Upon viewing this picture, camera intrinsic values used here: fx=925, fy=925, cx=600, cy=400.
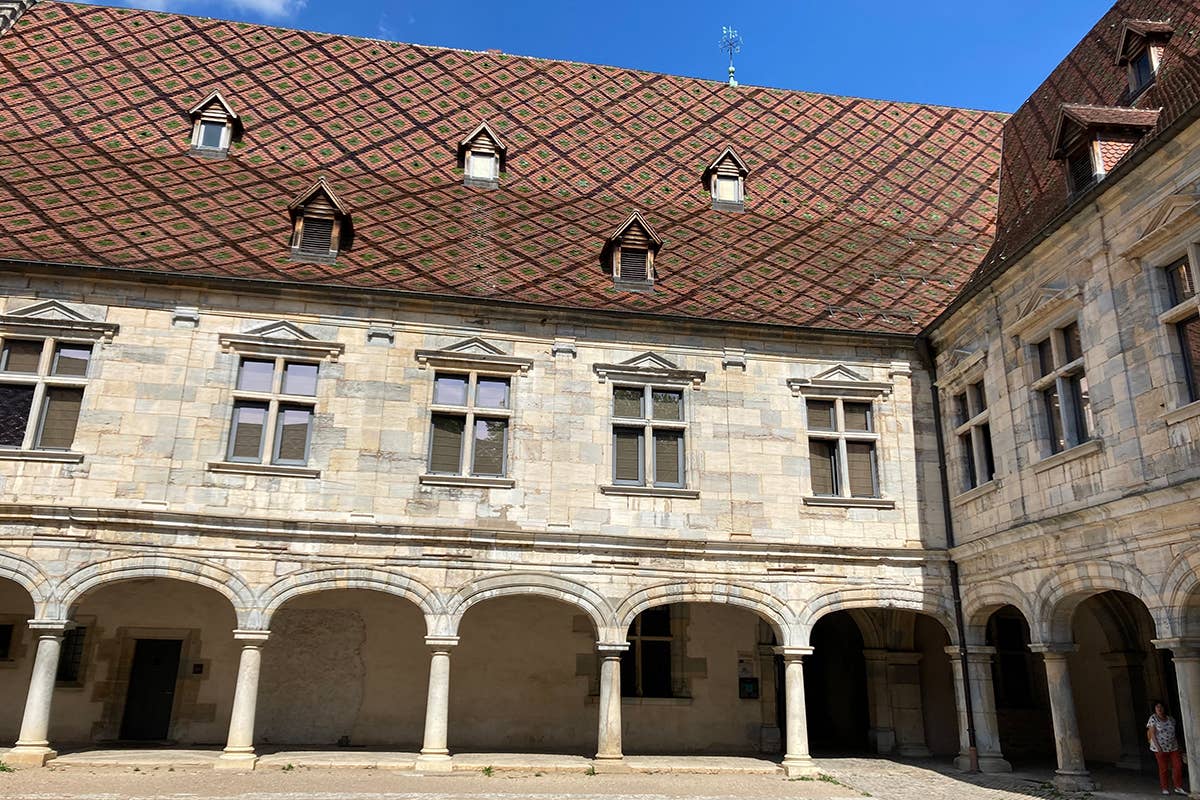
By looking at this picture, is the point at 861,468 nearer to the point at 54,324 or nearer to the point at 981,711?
the point at 981,711

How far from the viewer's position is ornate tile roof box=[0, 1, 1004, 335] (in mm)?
11578

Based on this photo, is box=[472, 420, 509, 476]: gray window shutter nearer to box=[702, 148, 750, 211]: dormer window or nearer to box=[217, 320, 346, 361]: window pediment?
box=[217, 320, 346, 361]: window pediment

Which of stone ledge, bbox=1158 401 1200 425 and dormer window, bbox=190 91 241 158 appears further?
dormer window, bbox=190 91 241 158

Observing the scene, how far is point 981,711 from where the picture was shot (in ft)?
33.9

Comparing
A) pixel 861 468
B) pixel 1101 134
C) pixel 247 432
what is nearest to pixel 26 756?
pixel 247 432

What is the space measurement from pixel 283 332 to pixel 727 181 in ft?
23.9

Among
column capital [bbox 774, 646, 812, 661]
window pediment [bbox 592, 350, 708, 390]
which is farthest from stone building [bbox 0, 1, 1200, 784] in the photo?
column capital [bbox 774, 646, 812, 661]

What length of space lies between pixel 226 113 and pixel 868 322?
9620 millimetres

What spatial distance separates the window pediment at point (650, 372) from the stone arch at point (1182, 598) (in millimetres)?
5383

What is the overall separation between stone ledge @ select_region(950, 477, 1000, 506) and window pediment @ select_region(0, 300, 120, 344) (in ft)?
32.3

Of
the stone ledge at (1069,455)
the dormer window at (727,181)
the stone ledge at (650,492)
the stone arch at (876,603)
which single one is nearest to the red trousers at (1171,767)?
the stone arch at (876,603)

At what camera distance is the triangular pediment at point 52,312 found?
1030cm

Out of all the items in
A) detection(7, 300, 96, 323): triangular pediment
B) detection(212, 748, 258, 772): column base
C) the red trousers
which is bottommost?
detection(212, 748, 258, 772): column base

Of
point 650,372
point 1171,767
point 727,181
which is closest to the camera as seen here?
Result: point 1171,767
